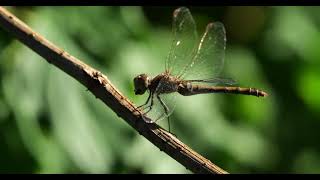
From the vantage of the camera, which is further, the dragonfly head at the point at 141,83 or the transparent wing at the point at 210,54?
the transparent wing at the point at 210,54

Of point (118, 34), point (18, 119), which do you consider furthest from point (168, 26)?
point (18, 119)

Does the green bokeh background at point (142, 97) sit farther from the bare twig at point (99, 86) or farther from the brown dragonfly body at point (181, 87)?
the bare twig at point (99, 86)

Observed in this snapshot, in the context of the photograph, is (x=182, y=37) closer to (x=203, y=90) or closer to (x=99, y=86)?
(x=203, y=90)

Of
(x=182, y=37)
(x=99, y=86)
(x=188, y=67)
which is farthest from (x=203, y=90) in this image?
→ (x=99, y=86)

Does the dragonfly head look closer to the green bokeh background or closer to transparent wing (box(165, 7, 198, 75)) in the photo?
transparent wing (box(165, 7, 198, 75))

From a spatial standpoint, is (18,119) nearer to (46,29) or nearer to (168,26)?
(46,29)

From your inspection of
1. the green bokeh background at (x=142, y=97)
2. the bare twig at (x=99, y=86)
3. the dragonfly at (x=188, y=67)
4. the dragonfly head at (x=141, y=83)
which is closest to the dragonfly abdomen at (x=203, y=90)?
the dragonfly at (x=188, y=67)

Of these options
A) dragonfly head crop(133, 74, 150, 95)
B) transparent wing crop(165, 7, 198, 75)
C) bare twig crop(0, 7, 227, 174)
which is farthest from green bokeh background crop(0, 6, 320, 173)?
bare twig crop(0, 7, 227, 174)
